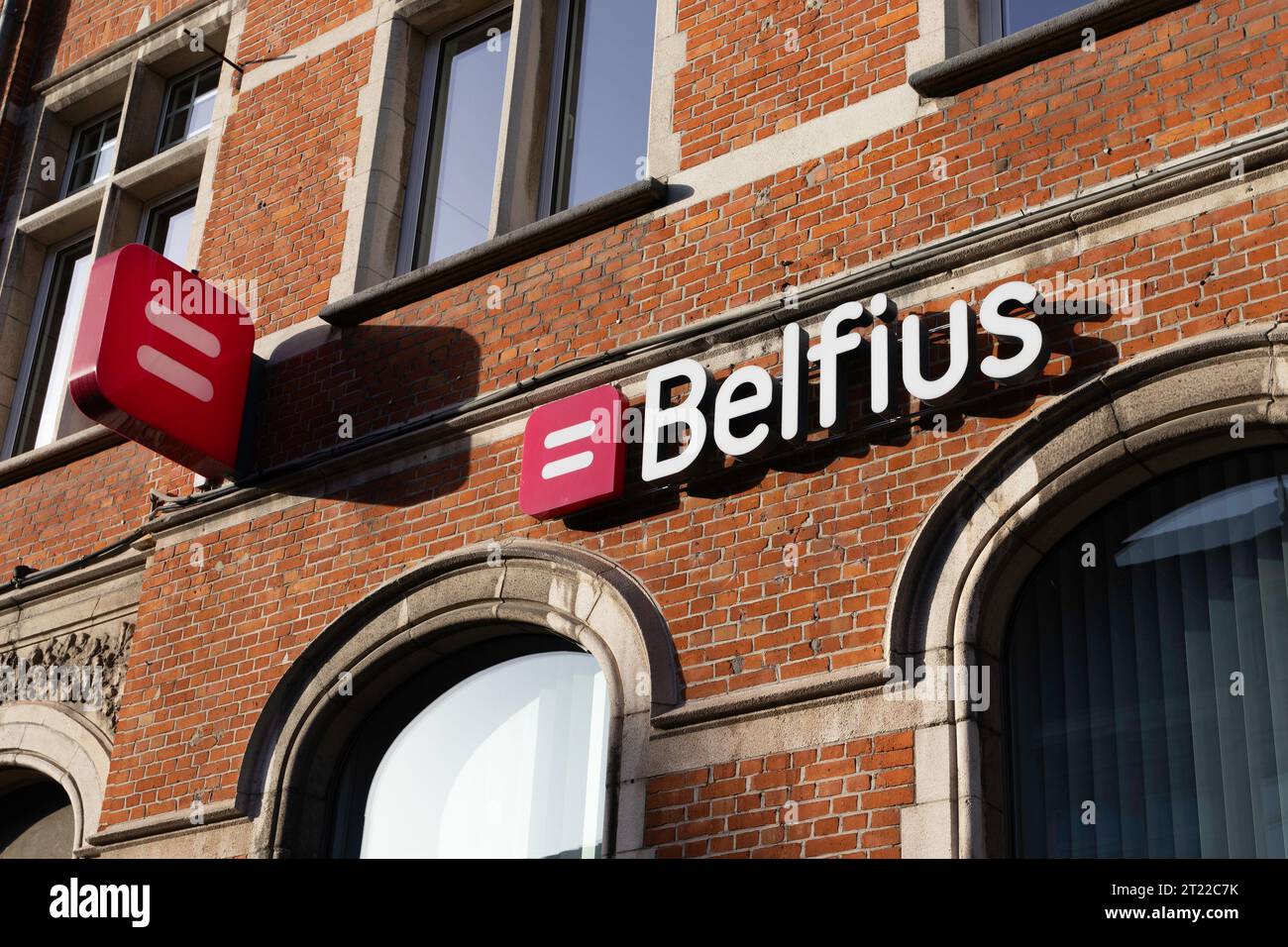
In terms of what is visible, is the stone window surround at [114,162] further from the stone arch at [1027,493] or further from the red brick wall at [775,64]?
the stone arch at [1027,493]

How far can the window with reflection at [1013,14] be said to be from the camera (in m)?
7.73

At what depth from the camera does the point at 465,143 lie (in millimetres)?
9844

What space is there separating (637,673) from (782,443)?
112 cm

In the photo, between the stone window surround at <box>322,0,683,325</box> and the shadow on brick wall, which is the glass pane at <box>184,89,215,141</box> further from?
the shadow on brick wall

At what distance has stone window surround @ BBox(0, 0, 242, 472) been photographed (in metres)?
11.3

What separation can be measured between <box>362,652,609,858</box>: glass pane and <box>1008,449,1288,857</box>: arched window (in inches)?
Result: 76.9

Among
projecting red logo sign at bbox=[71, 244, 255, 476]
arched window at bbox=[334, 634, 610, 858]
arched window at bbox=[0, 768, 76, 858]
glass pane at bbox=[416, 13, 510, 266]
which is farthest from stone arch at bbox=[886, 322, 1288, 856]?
arched window at bbox=[0, 768, 76, 858]

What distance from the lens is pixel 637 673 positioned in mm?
7145

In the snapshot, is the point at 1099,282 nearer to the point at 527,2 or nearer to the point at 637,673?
the point at 637,673

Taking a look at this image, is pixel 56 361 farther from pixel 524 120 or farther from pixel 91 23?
pixel 524 120

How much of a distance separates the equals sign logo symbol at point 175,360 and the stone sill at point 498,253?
0.64 m

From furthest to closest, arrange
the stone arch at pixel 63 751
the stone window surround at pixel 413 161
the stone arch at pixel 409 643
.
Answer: the stone arch at pixel 63 751 < the stone window surround at pixel 413 161 < the stone arch at pixel 409 643

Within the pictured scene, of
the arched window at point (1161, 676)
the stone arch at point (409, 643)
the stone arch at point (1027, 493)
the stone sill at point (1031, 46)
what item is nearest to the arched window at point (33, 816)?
the stone arch at point (409, 643)
